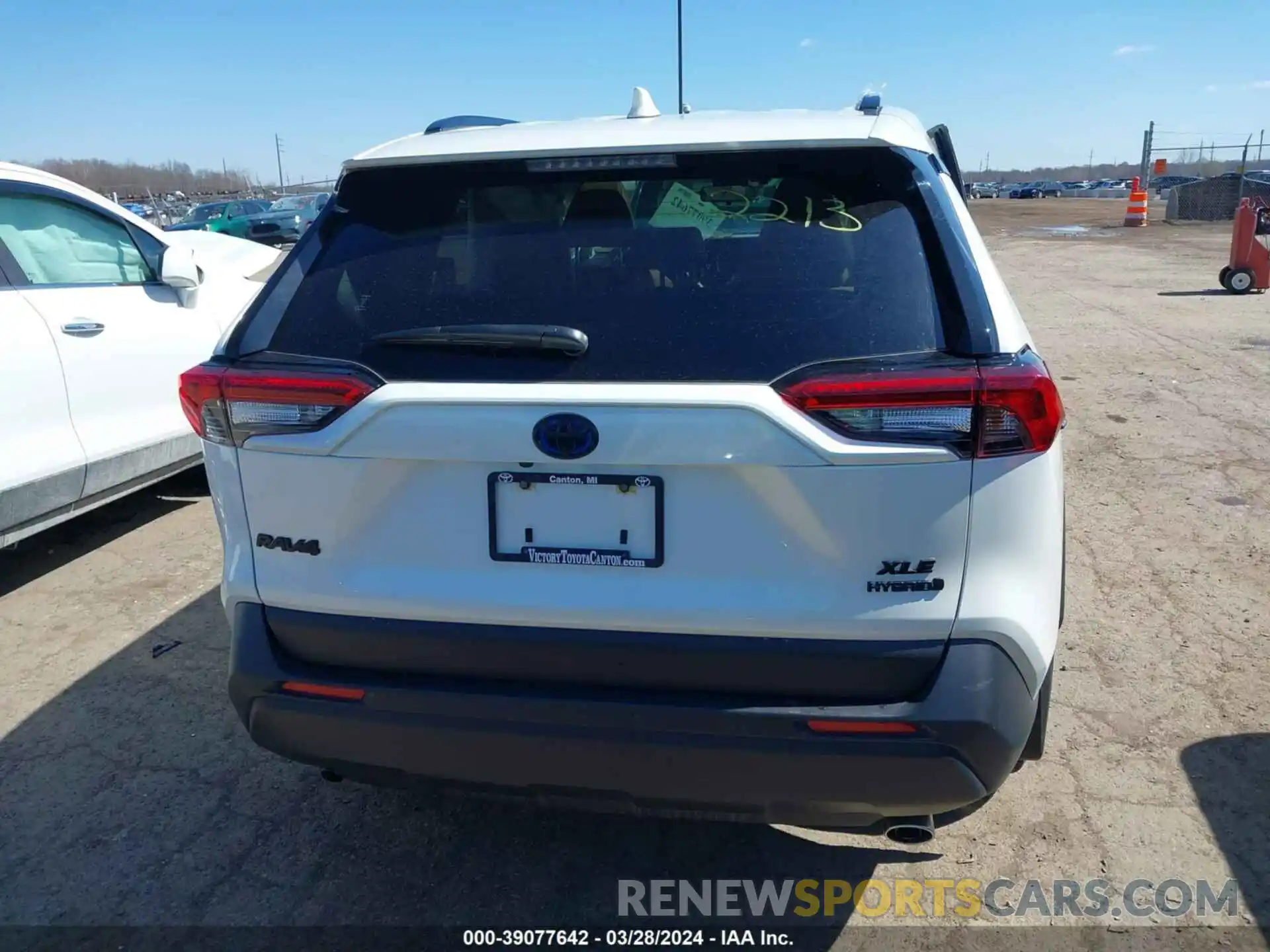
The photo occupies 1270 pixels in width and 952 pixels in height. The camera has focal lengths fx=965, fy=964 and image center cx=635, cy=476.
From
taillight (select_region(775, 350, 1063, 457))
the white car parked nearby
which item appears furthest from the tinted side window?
taillight (select_region(775, 350, 1063, 457))

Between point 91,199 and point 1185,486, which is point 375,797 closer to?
point 91,199

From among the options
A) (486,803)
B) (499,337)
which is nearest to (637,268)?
(499,337)

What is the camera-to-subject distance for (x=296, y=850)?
280 centimetres

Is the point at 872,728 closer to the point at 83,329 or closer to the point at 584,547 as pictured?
the point at 584,547

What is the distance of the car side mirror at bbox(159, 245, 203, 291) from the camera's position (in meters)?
5.11

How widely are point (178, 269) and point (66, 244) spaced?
517mm

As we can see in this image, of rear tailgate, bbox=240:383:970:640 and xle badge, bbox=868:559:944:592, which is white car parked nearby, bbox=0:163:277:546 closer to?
rear tailgate, bbox=240:383:970:640

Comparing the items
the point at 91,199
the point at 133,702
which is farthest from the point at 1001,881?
the point at 91,199

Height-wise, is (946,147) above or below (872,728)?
above

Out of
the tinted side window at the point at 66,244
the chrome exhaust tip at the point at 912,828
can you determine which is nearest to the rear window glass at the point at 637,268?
the chrome exhaust tip at the point at 912,828

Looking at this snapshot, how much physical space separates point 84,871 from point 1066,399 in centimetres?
729

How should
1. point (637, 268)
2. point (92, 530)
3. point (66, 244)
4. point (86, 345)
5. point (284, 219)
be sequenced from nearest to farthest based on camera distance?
point (637, 268) < point (86, 345) < point (66, 244) < point (92, 530) < point (284, 219)

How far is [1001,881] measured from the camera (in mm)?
2609

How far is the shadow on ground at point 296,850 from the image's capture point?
258 centimetres
